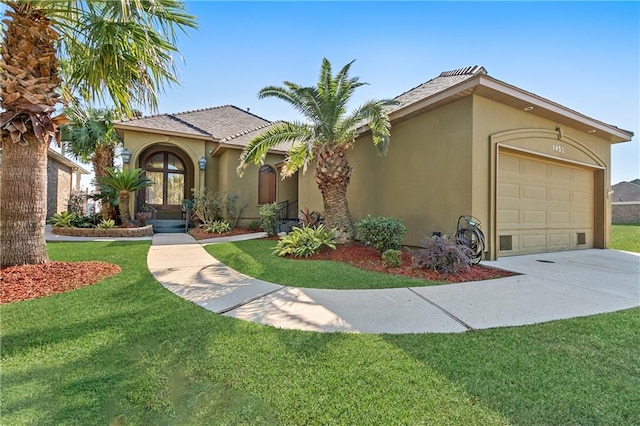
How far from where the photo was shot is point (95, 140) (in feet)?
41.5

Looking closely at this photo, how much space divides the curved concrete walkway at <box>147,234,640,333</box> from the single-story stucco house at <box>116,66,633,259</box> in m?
1.97

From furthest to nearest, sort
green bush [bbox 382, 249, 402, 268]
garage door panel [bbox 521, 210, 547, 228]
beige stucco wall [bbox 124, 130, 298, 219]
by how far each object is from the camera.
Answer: beige stucco wall [bbox 124, 130, 298, 219]
garage door panel [bbox 521, 210, 547, 228]
green bush [bbox 382, 249, 402, 268]

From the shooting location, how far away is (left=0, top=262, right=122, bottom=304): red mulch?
4.31 metres

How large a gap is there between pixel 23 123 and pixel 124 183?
23.2 feet

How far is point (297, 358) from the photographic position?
2613 mm

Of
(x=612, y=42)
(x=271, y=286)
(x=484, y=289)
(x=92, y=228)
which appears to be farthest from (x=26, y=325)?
(x=612, y=42)

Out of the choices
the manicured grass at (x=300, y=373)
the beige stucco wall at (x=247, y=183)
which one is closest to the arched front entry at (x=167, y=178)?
the beige stucco wall at (x=247, y=183)

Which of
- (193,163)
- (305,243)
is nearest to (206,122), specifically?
(193,163)

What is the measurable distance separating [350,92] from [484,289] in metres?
5.78

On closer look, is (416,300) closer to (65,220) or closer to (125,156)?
(125,156)

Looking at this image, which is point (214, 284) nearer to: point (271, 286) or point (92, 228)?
point (271, 286)

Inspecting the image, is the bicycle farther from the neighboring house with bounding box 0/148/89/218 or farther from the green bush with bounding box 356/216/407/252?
the neighboring house with bounding box 0/148/89/218

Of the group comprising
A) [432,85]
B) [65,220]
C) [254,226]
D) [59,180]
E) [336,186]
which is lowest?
[254,226]

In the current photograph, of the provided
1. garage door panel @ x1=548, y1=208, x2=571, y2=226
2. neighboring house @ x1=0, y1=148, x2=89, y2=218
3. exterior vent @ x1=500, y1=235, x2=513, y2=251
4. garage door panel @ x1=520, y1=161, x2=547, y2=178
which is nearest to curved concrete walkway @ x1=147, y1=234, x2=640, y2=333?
exterior vent @ x1=500, y1=235, x2=513, y2=251
